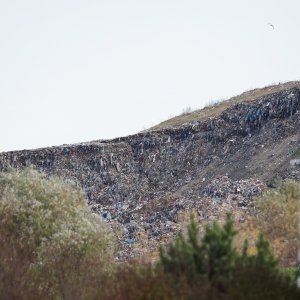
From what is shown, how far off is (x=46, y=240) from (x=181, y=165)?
118 ft

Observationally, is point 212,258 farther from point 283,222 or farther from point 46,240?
point 283,222

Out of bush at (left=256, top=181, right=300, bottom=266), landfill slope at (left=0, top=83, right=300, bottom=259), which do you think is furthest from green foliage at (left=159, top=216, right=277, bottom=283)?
landfill slope at (left=0, top=83, right=300, bottom=259)

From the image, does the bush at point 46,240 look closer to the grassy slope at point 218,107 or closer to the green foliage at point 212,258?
the green foliage at point 212,258

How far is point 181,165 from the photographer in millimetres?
59844

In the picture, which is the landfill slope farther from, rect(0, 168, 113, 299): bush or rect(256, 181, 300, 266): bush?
rect(0, 168, 113, 299): bush

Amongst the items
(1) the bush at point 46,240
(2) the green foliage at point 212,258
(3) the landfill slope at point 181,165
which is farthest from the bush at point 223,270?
(3) the landfill slope at point 181,165

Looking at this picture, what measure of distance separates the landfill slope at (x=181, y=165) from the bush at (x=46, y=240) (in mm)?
9721

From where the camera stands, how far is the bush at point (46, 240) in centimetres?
2159

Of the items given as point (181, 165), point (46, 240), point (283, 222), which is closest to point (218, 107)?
point (181, 165)

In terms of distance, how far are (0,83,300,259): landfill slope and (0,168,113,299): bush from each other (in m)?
9.72

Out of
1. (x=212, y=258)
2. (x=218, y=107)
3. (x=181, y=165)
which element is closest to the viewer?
(x=212, y=258)

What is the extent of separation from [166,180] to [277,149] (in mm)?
11946

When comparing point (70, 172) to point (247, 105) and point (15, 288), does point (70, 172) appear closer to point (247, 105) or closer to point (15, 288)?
point (247, 105)

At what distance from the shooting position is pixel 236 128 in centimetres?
6047
